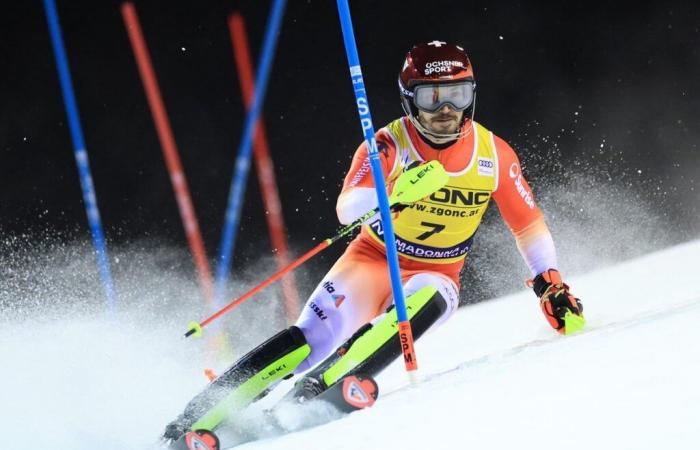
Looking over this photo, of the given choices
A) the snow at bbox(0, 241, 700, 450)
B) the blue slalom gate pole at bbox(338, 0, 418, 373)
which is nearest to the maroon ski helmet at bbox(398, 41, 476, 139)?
the blue slalom gate pole at bbox(338, 0, 418, 373)

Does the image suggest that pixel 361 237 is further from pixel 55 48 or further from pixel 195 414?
pixel 55 48

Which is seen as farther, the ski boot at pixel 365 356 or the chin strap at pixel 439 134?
the chin strap at pixel 439 134

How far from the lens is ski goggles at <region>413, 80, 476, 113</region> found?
352 cm

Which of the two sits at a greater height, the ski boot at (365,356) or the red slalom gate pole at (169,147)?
the red slalom gate pole at (169,147)

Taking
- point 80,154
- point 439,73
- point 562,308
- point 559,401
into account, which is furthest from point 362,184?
point 80,154

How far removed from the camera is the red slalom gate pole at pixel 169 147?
5.25m

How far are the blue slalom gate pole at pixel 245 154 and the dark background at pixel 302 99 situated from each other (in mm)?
49

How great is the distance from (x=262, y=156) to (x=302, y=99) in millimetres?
420

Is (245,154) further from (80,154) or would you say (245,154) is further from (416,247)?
(416,247)

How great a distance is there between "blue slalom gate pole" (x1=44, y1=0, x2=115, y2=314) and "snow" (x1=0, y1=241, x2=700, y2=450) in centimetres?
→ 35

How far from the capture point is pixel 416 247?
3768 millimetres

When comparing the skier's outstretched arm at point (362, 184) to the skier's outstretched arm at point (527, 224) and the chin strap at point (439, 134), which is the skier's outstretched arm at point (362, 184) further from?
the skier's outstretched arm at point (527, 224)

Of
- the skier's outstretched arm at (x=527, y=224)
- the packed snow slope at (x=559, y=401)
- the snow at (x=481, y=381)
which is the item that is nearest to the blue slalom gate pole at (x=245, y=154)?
the snow at (x=481, y=381)

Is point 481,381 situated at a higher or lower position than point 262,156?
lower
